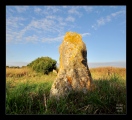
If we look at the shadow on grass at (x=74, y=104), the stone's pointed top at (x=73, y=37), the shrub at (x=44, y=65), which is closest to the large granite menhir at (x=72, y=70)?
the stone's pointed top at (x=73, y=37)

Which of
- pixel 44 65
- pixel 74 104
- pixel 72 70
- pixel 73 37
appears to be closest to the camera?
pixel 74 104

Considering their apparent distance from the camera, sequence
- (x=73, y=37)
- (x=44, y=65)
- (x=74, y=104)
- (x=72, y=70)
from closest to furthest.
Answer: (x=74, y=104), (x=72, y=70), (x=73, y=37), (x=44, y=65)

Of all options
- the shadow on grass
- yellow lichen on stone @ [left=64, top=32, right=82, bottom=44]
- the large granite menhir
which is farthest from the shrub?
the shadow on grass

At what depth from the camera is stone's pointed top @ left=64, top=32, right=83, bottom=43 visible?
15.7 ft

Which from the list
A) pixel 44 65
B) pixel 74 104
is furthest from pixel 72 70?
pixel 44 65

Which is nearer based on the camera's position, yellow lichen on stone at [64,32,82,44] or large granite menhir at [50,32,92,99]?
large granite menhir at [50,32,92,99]

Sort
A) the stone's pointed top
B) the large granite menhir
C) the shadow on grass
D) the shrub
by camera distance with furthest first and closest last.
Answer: the shrub → the stone's pointed top → the large granite menhir → the shadow on grass

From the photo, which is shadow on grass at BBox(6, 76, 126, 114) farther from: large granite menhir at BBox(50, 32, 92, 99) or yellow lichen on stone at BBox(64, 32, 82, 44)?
yellow lichen on stone at BBox(64, 32, 82, 44)

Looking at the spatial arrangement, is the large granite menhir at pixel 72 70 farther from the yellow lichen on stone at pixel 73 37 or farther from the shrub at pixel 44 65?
the shrub at pixel 44 65

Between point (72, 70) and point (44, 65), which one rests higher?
point (44, 65)

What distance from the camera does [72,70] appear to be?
14.6 feet

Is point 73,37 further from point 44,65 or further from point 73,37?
point 44,65
